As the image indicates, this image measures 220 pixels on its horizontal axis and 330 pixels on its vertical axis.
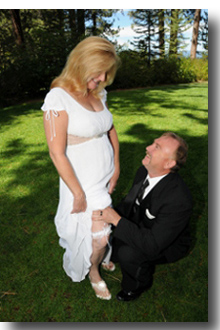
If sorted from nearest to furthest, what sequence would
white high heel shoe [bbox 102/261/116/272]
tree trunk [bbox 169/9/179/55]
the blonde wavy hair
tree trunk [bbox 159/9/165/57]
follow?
the blonde wavy hair, white high heel shoe [bbox 102/261/116/272], tree trunk [bbox 159/9/165/57], tree trunk [bbox 169/9/179/55]

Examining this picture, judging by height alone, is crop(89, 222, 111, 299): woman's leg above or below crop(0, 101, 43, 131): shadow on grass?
above

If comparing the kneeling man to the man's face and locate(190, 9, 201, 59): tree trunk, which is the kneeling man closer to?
the man's face

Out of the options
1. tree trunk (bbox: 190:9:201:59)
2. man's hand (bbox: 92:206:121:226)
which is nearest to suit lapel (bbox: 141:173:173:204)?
man's hand (bbox: 92:206:121:226)

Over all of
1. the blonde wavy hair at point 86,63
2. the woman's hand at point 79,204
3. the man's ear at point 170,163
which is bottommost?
the woman's hand at point 79,204

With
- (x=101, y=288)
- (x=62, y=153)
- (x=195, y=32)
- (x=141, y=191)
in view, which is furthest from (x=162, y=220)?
(x=195, y=32)

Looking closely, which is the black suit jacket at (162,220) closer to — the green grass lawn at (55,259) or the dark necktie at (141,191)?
the dark necktie at (141,191)

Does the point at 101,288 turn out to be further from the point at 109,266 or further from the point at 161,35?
the point at 161,35

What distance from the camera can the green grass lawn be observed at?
2.75 metres

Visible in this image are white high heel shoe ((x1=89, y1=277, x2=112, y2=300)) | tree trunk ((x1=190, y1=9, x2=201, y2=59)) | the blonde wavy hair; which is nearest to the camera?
the blonde wavy hair

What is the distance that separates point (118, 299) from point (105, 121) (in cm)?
189

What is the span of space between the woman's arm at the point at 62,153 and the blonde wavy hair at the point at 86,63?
0.30m

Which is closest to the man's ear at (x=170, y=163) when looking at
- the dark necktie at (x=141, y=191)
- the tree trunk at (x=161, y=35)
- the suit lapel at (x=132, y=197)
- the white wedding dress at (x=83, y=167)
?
the dark necktie at (x=141, y=191)

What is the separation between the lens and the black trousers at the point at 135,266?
8.24 feet

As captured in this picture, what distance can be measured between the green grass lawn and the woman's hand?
1.13 metres
